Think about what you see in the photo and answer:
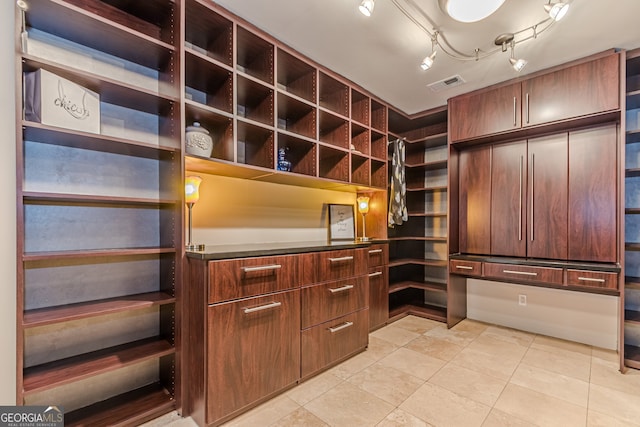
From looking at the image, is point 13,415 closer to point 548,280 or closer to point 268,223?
point 268,223

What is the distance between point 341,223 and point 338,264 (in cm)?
96

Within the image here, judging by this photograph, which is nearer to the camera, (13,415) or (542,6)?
(13,415)

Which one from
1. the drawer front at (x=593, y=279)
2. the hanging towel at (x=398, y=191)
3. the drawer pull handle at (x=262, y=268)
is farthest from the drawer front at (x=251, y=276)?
the drawer front at (x=593, y=279)

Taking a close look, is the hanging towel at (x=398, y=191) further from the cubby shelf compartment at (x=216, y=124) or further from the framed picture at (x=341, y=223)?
the cubby shelf compartment at (x=216, y=124)

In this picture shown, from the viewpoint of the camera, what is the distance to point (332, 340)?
2.17 metres

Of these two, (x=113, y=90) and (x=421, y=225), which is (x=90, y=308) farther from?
(x=421, y=225)

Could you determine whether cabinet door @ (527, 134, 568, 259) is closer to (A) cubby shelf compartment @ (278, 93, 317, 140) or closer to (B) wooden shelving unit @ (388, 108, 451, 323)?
(B) wooden shelving unit @ (388, 108, 451, 323)

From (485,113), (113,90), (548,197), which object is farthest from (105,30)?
(548,197)

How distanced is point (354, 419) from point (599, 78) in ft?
10.3

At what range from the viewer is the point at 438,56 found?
2.32m

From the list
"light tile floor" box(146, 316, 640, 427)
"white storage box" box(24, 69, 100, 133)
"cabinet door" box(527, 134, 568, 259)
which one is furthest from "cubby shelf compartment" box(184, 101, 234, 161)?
"cabinet door" box(527, 134, 568, 259)

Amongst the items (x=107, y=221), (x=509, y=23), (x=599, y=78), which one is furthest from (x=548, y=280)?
(x=107, y=221)

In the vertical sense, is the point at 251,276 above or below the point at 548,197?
below

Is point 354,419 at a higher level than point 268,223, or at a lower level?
lower
